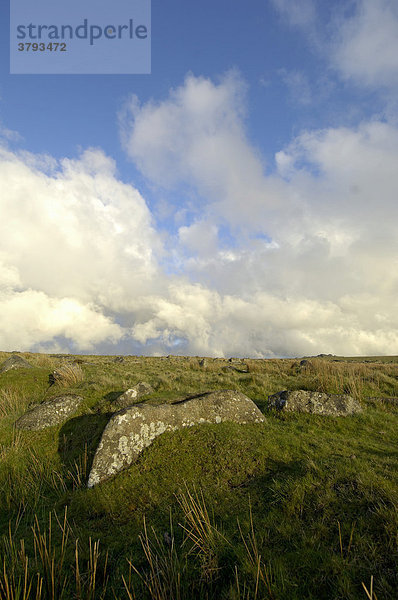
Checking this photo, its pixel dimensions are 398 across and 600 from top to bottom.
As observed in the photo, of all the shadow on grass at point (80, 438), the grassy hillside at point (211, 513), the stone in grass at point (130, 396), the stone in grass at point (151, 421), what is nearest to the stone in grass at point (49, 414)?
the grassy hillside at point (211, 513)

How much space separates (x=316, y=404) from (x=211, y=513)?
6645 millimetres

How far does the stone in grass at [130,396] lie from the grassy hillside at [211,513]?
42 cm

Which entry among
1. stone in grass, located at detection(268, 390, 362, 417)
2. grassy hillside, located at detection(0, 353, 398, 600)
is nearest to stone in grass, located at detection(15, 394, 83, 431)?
grassy hillside, located at detection(0, 353, 398, 600)

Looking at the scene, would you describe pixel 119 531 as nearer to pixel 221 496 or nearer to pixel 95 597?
pixel 95 597

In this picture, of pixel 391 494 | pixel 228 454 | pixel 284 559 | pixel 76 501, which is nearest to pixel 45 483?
pixel 76 501

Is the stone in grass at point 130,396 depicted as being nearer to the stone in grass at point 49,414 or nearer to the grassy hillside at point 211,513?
the grassy hillside at point 211,513

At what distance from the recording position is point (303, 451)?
6.59m

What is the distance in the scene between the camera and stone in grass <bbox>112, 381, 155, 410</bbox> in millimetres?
9703

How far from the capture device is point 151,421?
730 centimetres

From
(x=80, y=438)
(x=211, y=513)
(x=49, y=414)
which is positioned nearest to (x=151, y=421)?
(x=80, y=438)

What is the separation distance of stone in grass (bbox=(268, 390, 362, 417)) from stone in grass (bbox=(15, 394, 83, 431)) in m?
7.73

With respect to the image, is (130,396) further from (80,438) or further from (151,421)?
(151,421)

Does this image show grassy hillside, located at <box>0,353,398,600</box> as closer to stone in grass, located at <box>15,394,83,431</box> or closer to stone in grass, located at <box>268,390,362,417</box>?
stone in grass, located at <box>15,394,83,431</box>

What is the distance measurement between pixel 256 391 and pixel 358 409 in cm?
492
